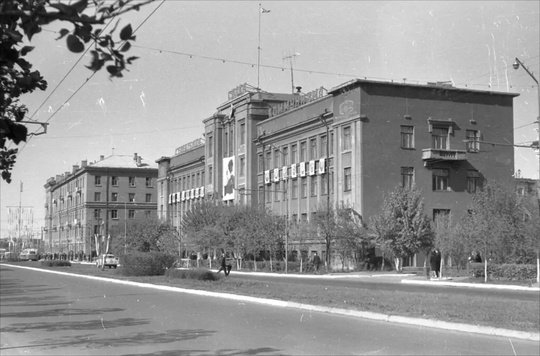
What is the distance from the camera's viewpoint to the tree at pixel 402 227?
5169cm

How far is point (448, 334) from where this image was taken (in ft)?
47.8

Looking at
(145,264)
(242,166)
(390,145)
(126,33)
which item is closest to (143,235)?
(242,166)

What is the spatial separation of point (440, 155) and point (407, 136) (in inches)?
128

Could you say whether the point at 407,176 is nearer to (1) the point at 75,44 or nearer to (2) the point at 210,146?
(2) the point at 210,146

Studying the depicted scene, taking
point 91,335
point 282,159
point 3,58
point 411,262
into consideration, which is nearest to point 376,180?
point 411,262

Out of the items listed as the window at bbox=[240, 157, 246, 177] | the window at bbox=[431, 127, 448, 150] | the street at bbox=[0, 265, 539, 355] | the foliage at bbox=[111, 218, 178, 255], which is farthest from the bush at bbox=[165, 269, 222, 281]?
the window at bbox=[240, 157, 246, 177]

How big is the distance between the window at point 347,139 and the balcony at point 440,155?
6.46 m

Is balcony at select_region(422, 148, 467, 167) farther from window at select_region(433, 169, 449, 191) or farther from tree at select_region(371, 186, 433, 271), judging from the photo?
tree at select_region(371, 186, 433, 271)

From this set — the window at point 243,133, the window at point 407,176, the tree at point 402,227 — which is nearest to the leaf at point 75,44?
the tree at point 402,227

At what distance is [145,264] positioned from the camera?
49.3m

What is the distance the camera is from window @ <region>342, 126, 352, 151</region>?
59375 mm

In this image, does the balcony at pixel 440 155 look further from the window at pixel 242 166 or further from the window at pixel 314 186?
the window at pixel 242 166

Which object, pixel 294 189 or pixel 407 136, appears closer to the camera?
pixel 407 136

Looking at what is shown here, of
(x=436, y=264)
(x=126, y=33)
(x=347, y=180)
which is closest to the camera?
(x=126, y=33)
